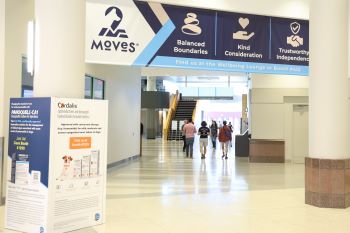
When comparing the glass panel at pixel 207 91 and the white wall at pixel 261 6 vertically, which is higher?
the glass panel at pixel 207 91

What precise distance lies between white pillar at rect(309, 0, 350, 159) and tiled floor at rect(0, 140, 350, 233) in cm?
124

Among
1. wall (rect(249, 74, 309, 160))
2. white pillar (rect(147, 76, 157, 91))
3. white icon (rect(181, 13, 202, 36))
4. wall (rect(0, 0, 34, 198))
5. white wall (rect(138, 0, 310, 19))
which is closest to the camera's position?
wall (rect(0, 0, 34, 198))

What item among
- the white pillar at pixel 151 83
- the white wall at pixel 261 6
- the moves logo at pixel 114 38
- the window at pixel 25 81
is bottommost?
the window at pixel 25 81

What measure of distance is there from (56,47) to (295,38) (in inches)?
229

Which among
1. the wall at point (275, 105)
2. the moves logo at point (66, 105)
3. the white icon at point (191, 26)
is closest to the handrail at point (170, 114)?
the wall at point (275, 105)

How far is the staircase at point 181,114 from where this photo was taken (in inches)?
1362

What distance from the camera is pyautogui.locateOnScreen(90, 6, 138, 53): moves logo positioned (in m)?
8.35

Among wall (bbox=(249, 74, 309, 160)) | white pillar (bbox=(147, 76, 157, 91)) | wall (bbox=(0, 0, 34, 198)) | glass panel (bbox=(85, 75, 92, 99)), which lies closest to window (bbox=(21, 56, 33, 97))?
wall (bbox=(0, 0, 34, 198))

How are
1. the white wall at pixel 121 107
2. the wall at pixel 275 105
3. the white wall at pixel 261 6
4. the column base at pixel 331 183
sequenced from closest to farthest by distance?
the column base at pixel 331 183 < the white wall at pixel 261 6 < the white wall at pixel 121 107 < the wall at pixel 275 105

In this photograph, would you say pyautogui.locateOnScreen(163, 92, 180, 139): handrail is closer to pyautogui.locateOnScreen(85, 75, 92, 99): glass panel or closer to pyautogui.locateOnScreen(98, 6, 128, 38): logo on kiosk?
pyautogui.locateOnScreen(85, 75, 92, 99): glass panel

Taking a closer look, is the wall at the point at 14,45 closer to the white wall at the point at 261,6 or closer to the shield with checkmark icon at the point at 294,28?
the white wall at the point at 261,6

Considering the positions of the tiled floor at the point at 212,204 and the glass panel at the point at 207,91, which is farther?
the glass panel at the point at 207,91

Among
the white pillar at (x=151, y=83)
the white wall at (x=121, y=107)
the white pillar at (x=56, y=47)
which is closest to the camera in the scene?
the white pillar at (x=56, y=47)

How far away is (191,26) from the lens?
9094 millimetres
